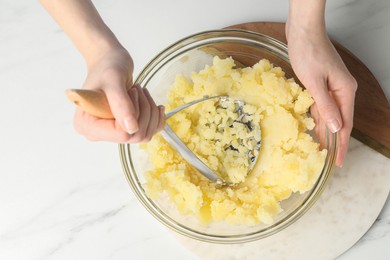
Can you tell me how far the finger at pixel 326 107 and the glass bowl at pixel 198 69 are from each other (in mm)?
89

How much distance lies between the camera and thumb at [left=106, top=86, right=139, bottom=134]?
84cm

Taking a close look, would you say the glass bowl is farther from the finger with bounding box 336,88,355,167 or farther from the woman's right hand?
the woman's right hand

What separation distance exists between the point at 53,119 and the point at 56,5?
0.40m

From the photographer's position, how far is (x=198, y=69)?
128 centimetres

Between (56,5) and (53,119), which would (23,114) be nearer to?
(53,119)

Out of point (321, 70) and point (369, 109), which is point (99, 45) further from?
point (369, 109)

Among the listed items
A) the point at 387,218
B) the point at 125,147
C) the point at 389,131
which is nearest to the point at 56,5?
the point at 125,147

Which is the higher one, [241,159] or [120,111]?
[120,111]

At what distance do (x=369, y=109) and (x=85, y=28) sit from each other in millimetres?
677

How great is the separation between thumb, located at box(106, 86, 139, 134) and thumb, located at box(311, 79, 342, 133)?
1.39ft

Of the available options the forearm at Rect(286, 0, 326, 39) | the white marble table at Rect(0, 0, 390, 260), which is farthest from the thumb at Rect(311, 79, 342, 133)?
the white marble table at Rect(0, 0, 390, 260)

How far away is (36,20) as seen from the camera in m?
1.38

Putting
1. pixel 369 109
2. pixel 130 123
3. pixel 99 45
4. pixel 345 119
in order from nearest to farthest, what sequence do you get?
pixel 130 123
pixel 99 45
pixel 345 119
pixel 369 109

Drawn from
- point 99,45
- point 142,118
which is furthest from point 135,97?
point 99,45
